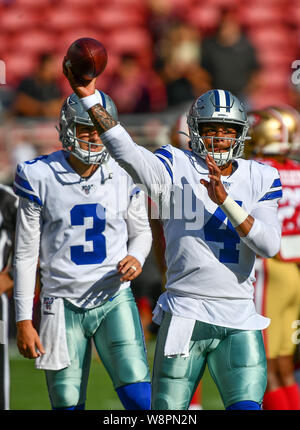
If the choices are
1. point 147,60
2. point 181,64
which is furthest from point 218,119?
point 147,60

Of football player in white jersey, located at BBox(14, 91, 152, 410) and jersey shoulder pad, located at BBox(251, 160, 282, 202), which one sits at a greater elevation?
jersey shoulder pad, located at BBox(251, 160, 282, 202)

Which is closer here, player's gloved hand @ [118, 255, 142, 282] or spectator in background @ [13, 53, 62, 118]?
player's gloved hand @ [118, 255, 142, 282]

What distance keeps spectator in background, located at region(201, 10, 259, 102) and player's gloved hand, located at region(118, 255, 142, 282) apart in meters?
6.29

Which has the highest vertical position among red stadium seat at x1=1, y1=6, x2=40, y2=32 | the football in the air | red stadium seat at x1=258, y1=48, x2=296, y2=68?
red stadium seat at x1=1, y1=6, x2=40, y2=32

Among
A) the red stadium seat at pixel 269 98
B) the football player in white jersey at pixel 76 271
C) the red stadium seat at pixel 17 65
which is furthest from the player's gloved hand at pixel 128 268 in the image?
the red stadium seat at pixel 17 65

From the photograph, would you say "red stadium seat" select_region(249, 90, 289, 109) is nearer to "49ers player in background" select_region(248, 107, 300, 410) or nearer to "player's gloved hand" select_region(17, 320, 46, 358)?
"49ers player in background" select_region(248, 107, 300, 410)

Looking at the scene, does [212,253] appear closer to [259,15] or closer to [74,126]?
[74,126]

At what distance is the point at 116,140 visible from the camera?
9.92ft

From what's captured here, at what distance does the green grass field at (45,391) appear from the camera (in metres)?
5.63

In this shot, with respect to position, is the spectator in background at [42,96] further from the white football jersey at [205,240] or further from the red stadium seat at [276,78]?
the white football jersey at [205,240]

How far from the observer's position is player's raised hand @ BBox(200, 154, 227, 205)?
10.2 feet

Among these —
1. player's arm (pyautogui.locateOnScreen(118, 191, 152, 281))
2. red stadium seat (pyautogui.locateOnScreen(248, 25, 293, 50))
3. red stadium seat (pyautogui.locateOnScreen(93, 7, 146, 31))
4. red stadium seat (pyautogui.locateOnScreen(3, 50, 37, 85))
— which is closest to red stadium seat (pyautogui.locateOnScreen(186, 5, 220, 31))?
red stadium seat (pyautogui.locateOnScreen(248, 25, 293, 50))
